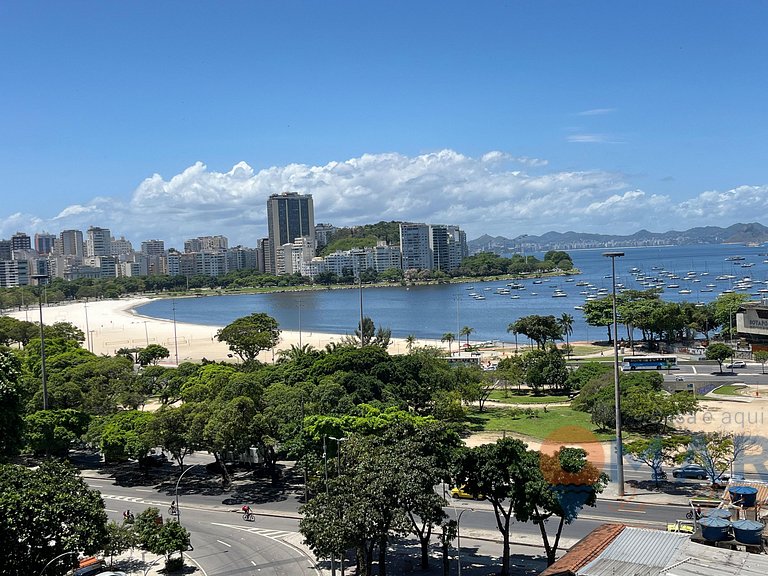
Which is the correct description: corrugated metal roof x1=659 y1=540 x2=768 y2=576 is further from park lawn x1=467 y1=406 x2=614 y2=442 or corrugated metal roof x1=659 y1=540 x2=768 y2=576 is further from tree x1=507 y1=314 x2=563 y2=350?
tree x1=507 y1=314 x2=563 y2=350

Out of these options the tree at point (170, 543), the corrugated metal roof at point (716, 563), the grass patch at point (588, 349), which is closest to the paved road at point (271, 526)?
the tree at point (170, 543)

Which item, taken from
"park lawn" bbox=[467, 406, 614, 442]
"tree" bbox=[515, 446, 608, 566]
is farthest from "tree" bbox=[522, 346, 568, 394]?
"tree" bbox=[515, 446, 608, 566]

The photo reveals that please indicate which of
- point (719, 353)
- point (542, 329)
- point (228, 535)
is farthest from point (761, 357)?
point (228, 535)

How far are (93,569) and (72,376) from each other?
26.4m

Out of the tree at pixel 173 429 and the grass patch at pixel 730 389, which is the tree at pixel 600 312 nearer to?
the grass patch at pixel 730 389

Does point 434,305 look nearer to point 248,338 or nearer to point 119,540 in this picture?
point 248,338

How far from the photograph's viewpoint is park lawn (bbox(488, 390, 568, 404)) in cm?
4322

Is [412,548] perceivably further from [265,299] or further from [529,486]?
[265,299]

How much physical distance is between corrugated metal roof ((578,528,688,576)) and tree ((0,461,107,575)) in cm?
1072

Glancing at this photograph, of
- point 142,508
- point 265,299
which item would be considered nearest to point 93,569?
point 142,508

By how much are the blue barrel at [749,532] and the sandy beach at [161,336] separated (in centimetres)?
5493

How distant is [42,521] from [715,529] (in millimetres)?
13744

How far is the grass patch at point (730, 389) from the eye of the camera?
41.8 metres

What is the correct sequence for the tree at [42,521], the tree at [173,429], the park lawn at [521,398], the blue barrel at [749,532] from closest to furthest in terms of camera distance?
the blue barrel at [749,532] → the tree at [42,521] → the tree at [173,429] → the park lawn at [521,398]
